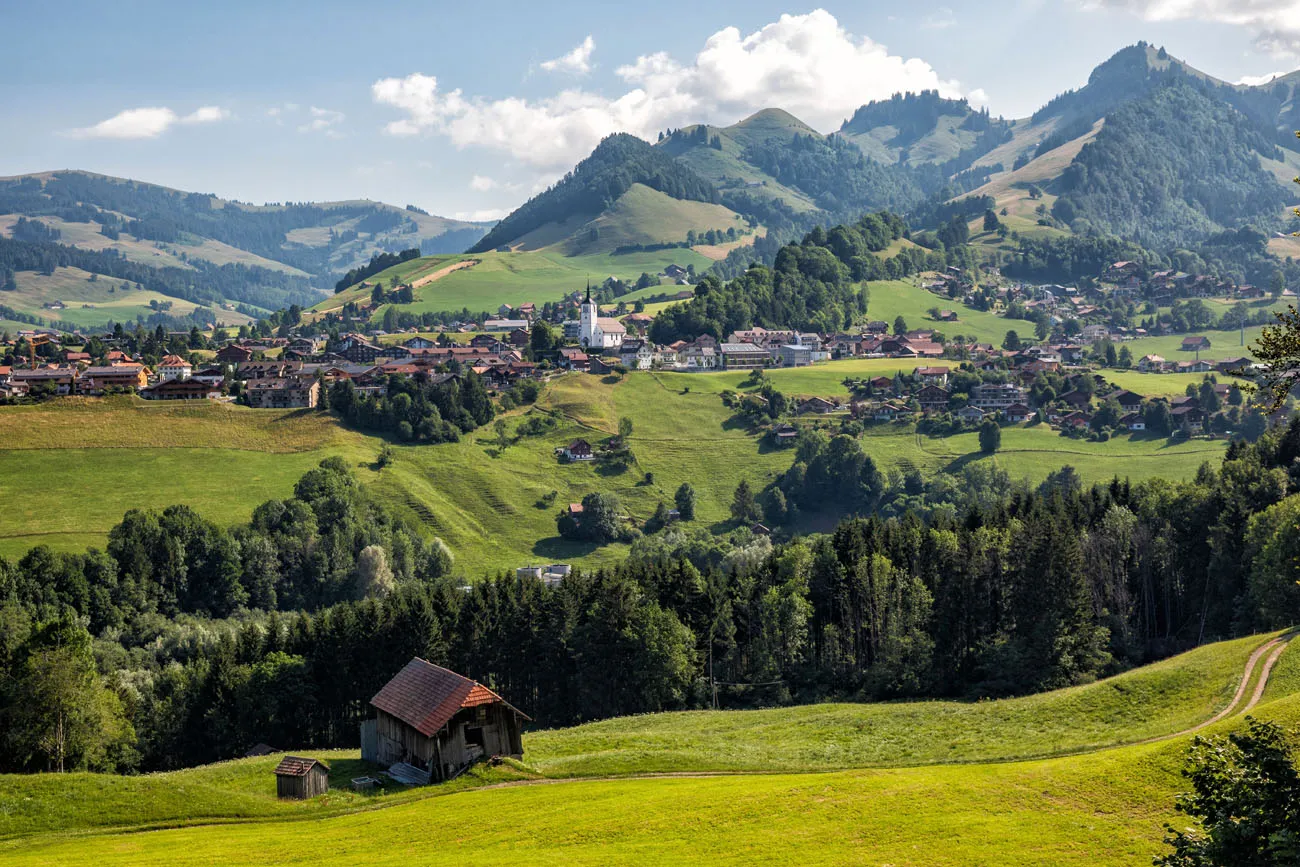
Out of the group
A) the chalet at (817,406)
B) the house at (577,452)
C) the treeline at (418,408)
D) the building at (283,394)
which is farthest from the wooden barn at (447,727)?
the chalet at (817,406)

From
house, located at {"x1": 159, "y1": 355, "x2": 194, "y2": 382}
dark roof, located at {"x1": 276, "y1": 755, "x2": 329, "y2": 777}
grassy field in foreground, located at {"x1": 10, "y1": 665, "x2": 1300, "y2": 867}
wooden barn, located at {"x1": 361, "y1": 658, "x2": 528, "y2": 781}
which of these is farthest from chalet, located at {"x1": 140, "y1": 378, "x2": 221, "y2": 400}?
grassy field in foreground, located at {"x1": 10, "y1": 665, "x2": 1300, "y2": 867}

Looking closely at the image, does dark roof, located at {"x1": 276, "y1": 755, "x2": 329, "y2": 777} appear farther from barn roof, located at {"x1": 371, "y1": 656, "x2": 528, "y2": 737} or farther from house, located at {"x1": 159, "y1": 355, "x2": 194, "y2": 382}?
house, located at {"x1": 159, "y1": 355, "x2": 194, "y2": 382}

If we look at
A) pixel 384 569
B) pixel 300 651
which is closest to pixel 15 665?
pixel 300 651

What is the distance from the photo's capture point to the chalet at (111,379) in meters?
172

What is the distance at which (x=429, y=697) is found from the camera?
171ft

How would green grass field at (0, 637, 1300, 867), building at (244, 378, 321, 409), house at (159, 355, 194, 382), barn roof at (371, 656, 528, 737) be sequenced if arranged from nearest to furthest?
green grass field at (0, 637, 1300, 867) → barn roof at (371, 656, 528, 737) → building at (244, 378, 321, 409) → house at (159, 355, 194, 382)

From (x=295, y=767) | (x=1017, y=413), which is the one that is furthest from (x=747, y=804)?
(x=1017, y=413)

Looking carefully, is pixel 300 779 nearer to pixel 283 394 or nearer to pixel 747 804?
pixel 747 804

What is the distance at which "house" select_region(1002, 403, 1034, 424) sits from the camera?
18812 centimetres

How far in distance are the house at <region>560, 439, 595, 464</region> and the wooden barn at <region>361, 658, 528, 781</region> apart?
4545 inches

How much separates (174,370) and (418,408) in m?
51.1

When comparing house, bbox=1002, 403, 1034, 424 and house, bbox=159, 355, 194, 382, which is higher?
house, bbox=159, 355, 194, 382

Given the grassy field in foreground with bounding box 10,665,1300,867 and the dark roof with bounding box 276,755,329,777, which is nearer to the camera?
the grassy field in foreground with bounding box 10,665,1300,867

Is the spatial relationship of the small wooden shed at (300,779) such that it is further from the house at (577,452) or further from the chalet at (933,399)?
the chalet at (933,399)
